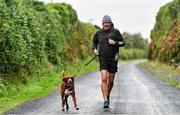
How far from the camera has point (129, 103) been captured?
54.8 ft

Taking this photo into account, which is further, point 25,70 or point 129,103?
point 25,70

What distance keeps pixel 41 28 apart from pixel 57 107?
1711 centimetres

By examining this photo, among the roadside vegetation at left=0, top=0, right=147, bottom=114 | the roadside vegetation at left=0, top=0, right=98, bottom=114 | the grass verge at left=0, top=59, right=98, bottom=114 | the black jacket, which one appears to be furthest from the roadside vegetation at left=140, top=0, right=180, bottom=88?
the black jacket

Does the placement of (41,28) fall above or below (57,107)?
above

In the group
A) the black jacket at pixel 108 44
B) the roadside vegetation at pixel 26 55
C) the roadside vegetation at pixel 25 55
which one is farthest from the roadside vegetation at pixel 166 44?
the black jacket at pixel 108 44

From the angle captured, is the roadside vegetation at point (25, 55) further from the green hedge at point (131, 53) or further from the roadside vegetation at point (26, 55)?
the green hedge at point (131, 53)

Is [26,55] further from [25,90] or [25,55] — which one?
[25,90]

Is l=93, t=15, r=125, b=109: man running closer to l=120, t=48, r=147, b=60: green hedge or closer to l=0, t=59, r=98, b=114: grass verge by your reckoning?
l=0, t=59, r=98, b=114: grass verge

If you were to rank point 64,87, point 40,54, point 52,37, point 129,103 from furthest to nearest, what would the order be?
point 52,37
point 40,54
point 129,103
point 64,87

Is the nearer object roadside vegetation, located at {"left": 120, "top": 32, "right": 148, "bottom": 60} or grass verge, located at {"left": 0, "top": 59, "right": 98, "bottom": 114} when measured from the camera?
grass verge, located at {"left": 0, "top": 59, "right": 98, "bottom": 114}

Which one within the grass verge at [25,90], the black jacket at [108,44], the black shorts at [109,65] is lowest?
the grass verge at [25,90]

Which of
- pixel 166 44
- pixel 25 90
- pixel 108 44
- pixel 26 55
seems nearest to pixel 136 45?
pixel 166 44

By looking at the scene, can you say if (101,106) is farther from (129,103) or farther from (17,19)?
(17,19)

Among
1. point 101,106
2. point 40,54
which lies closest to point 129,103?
point 101,106
